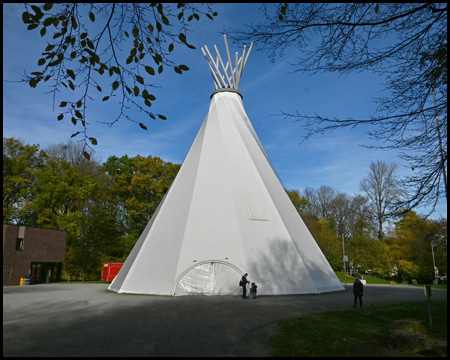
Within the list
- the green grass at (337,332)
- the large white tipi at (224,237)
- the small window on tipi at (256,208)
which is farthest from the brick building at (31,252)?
the green grass at (337,332)

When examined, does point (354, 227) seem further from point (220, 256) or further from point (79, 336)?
point (79, 336)

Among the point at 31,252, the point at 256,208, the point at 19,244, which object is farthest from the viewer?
the point at 31,252

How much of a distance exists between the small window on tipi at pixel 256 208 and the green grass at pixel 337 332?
824cm

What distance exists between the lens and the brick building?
28.2 metres

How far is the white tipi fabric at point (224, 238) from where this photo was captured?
56.0 ft

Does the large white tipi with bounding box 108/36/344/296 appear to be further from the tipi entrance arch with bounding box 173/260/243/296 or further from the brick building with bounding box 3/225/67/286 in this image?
the brick building with bounding box 3/225/67/286

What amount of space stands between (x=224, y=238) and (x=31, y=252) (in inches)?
854

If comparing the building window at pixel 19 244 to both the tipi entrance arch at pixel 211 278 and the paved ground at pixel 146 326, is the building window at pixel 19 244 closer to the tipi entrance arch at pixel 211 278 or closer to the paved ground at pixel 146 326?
→ the paved ground at pixel 146 326

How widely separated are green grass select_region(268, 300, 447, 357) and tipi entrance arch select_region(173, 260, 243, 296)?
22.4ft

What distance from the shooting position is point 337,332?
26.6 feet

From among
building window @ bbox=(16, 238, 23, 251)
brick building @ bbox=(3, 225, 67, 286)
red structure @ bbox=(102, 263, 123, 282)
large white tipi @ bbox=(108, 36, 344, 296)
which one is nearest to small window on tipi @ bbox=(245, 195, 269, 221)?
large white tipi @ bbox=(108, 36, 344, 296)

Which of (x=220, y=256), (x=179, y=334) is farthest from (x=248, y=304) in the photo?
(x=179, y=334)

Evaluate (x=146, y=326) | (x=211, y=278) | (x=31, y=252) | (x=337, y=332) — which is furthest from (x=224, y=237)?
(x=31, y=252)

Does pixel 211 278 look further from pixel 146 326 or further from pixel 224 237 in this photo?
pixel 146 326
